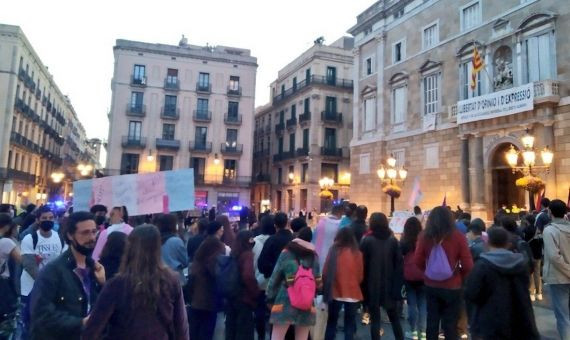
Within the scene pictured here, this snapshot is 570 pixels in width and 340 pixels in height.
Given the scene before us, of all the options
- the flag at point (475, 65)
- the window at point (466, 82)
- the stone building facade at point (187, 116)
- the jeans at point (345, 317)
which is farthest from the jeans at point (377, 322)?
the stone building facade at point (187, 116)

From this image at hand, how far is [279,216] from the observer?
524 cm

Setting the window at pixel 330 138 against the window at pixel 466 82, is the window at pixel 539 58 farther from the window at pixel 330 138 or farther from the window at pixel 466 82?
the window at pixel 330 138

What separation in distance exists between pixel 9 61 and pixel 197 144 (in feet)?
53.8

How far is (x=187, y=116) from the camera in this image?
3928 centimetres

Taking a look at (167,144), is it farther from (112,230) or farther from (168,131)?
(112,230)

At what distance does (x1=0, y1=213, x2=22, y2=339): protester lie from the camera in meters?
4.10

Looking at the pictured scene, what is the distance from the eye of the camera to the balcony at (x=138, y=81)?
38125 mm

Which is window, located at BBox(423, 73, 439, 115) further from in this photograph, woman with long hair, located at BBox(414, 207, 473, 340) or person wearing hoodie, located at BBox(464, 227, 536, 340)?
person wearing hoodie, located at BBox(464, 227, 536, 340)

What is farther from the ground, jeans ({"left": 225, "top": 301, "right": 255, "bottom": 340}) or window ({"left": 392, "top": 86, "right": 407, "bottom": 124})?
window ({"left": 392, "top": 86, "right": 407, "bottom": 124})

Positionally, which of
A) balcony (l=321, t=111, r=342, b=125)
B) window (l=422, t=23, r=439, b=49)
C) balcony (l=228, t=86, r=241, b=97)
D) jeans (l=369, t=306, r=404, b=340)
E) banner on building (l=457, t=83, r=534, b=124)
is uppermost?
balcony (l=228, t=86, r=241, b=97)

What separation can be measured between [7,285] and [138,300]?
8.52ft

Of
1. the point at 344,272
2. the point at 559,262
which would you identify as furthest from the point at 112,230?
the point at 559,262

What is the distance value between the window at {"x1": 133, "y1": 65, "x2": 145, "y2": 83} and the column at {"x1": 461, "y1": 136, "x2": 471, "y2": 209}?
98.4ft

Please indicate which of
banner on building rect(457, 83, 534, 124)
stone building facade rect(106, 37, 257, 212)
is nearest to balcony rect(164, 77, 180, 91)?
stone building facade rect(106, 37, 257, 212)
